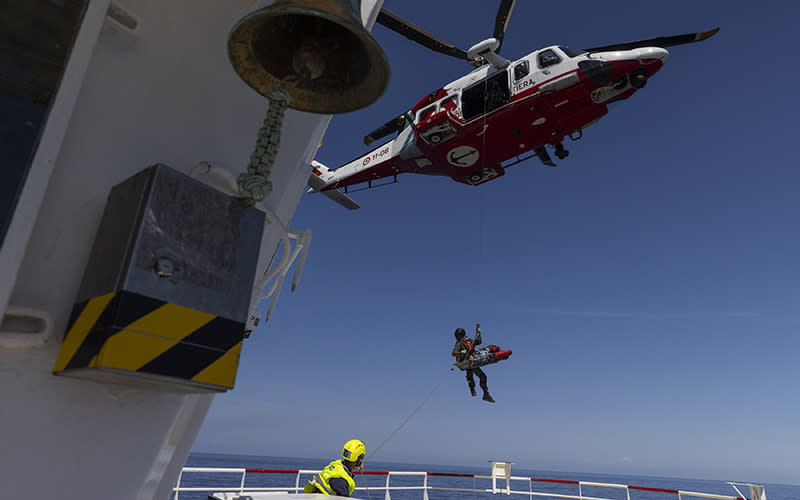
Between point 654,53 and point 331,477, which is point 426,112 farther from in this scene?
point 331,477

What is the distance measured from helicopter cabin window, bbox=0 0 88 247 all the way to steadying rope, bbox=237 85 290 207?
3.25 ft

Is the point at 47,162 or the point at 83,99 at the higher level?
the point at 83,99

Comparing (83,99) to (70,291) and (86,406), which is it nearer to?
(70,291)

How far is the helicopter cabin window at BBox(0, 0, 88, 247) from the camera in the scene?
2189 millimetres

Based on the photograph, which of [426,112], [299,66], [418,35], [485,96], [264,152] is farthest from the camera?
[426,112]

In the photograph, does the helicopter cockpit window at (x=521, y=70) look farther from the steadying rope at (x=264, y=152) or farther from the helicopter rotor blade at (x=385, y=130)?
the steadying rope at (x=264, y=152)

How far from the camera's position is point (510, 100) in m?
12.7

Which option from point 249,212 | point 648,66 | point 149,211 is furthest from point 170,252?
point 648,66

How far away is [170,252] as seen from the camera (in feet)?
7.31

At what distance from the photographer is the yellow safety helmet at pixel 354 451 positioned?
538cm

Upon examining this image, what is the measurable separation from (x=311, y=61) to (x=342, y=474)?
14.1ft

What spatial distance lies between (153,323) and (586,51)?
43.9 feet

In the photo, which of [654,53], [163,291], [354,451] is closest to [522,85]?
[654,53]

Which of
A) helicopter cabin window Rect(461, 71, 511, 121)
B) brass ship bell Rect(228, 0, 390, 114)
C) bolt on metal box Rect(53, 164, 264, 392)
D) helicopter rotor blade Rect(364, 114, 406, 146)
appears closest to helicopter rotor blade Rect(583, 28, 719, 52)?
helicopter cabin window Rect(461, 71, 511, 121)
